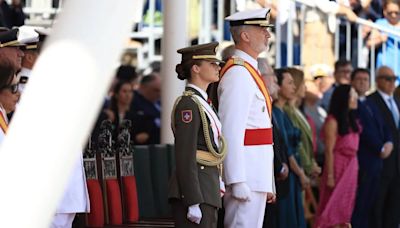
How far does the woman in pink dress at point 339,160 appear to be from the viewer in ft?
39.9

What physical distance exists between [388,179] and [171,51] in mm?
3192

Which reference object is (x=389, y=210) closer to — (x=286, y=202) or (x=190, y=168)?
(x=286, y=202)

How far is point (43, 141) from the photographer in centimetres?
266

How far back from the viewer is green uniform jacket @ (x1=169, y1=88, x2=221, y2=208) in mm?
7273

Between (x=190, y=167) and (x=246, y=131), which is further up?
(x=246, y=131)

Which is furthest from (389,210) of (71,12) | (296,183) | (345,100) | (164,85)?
(71,12)

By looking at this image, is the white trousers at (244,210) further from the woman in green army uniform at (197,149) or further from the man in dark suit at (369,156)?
the man in dark suit at (369,156)

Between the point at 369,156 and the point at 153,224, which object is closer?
the point at 153,224

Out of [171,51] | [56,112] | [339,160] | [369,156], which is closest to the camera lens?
[56,112]

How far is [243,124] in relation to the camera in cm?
791

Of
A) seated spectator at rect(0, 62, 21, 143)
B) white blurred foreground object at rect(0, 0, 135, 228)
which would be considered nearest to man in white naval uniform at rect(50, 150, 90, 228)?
seated spectator at rect(0, 62, 21, 143)

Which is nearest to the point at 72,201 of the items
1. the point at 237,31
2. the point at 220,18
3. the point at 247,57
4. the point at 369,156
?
the point at 247,57

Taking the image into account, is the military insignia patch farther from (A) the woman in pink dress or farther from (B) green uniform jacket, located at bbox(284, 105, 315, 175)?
(A) the woman in pink dress

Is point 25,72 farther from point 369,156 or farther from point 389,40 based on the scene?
point 389,40
